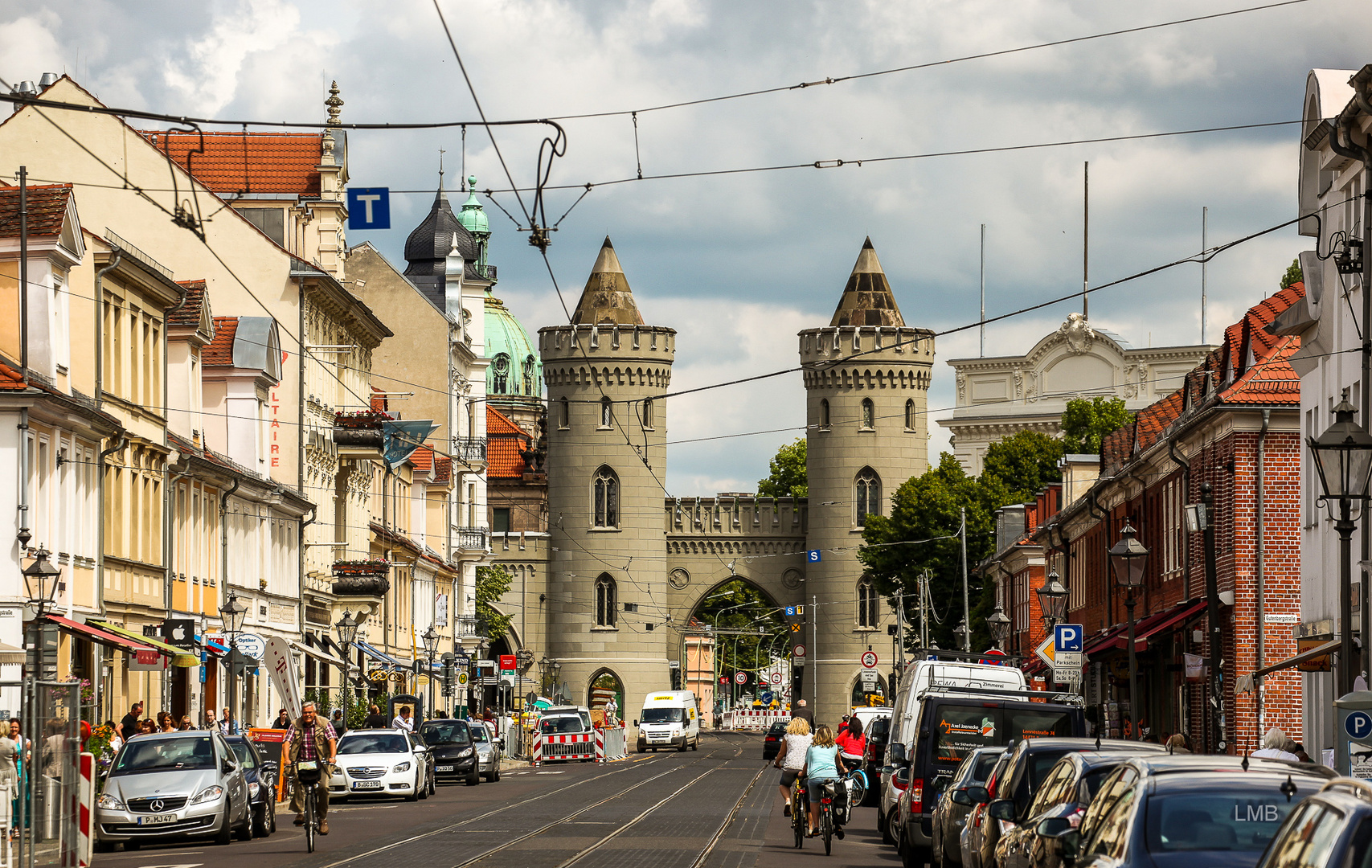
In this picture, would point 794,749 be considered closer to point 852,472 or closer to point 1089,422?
point 1089,422

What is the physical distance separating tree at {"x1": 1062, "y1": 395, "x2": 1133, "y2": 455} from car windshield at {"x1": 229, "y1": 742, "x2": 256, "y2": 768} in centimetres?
5634

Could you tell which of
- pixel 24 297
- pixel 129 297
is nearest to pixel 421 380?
pixel 129 297

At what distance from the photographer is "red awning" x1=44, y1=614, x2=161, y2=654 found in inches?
1123

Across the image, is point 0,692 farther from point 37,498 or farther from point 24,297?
point 24,297

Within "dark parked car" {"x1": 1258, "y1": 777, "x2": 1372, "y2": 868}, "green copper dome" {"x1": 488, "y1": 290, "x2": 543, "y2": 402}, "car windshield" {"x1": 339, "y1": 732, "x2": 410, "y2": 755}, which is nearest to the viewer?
"dark parked car" {"x1": 1258, "y1": 777, "x2": 1372, "y2": 868}

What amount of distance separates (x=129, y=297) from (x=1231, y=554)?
1852 cm

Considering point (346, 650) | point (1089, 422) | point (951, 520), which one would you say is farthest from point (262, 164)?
point (1089, 422)

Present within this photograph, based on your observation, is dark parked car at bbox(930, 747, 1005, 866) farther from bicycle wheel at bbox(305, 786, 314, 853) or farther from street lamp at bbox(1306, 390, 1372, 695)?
bicycle wheel at bbox(305, 786, 314, 853)

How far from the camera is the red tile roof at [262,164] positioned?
58.5 metres

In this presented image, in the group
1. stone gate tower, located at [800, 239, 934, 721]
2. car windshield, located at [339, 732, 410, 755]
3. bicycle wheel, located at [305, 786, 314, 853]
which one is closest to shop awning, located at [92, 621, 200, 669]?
car windshield, located at [339, 732, 410, 755]

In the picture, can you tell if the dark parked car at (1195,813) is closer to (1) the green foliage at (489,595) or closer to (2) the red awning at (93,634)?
(2) the red awning at (93,634)

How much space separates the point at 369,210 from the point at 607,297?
6687 centimetres

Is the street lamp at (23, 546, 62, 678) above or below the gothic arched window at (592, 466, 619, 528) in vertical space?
below

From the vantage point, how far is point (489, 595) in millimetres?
90188
